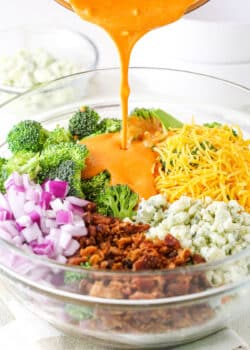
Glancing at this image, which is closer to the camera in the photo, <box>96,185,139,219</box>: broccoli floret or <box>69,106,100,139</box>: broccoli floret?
<box>96,185,139,219</box>: broccoli floret

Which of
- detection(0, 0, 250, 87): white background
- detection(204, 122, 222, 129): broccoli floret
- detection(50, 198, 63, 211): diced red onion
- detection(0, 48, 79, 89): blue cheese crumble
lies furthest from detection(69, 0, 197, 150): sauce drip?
detection(0, 48, 79, 89): blue cheese crumble

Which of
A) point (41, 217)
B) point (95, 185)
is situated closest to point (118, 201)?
point (95, 185)

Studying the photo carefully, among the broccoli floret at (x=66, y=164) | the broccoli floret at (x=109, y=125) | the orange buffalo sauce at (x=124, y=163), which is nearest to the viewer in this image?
the broccoli floret at (x=66, y=164)

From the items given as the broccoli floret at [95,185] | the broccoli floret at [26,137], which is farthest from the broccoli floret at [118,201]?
the broccoli floret at [26,137]

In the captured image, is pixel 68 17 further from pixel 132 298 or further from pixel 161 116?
pixel 132 298

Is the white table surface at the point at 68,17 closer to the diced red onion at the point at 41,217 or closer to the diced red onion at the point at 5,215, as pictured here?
the diced red onion at the point at 41,217

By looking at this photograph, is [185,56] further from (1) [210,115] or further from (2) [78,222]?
(2) [78,222]

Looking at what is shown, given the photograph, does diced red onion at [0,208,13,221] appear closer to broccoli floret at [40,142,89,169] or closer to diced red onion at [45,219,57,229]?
diced red onion at [45,219,57,229]

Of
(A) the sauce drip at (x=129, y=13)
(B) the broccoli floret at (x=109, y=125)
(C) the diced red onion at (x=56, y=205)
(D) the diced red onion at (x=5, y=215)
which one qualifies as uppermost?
(A) the sauce drip at (x=129, y=13)
